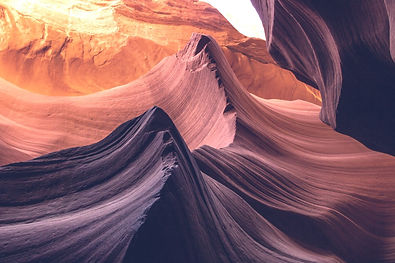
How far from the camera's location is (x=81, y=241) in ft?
4.73

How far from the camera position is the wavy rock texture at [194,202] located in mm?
1438

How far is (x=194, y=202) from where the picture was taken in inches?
62.6

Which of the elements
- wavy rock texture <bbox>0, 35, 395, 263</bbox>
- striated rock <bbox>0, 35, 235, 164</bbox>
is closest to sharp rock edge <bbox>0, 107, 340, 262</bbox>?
wavy rock texture <bbox>0, 35, 395, 263</bbox>

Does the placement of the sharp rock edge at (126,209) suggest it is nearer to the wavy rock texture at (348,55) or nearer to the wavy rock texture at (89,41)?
the wavy rock texture at (348,55)

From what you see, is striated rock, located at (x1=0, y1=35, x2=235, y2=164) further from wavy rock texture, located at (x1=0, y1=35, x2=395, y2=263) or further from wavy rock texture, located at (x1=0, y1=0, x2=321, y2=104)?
wavy rock texture, located at (x1=0, y1=0, x2=321, y2=104)

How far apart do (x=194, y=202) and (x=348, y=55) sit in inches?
50.0

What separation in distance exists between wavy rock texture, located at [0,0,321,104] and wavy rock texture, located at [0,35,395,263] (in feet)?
13.3

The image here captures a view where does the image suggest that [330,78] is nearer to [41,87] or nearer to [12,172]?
[12,172]

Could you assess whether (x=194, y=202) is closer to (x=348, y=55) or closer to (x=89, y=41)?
(x=348, y=55)

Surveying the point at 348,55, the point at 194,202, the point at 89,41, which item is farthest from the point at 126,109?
the point at 89,41

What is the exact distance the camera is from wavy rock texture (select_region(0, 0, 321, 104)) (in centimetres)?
712

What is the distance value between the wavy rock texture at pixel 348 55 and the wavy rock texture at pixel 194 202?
0.47m

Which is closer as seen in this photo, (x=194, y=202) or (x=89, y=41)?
(x=194, y=202)

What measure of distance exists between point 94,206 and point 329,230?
1490mm
